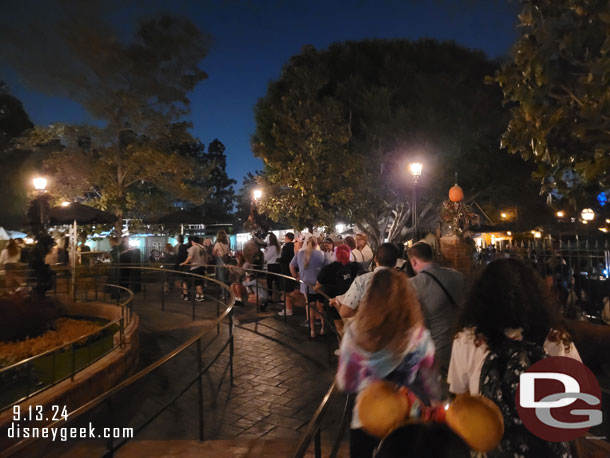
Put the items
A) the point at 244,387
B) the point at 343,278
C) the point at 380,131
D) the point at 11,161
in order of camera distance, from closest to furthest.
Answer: the point at 244,387
the point at 343,278
the point at 380,131
the point at 11,161

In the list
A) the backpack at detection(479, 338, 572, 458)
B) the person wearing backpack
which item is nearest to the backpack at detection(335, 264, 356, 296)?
the person wearing backpack

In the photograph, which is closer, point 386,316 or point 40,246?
point 386,316

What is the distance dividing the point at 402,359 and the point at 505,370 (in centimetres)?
53

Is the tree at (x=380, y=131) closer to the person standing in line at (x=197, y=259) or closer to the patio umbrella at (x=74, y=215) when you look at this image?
the person standing in line at (x=197, y=259)

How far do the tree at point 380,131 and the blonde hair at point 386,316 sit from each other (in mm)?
14570

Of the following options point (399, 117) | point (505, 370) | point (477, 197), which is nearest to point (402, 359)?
point (505, 370)

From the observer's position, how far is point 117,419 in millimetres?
4633

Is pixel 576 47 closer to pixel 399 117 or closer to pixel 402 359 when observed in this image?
pixel 402 359

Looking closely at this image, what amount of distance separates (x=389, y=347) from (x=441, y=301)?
127 centimetres

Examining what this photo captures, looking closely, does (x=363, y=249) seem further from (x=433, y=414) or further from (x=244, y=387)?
(x=433, y=414)

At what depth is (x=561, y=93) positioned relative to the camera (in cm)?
456

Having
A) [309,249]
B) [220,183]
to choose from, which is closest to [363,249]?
[309,249]

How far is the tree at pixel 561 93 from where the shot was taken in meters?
3.76

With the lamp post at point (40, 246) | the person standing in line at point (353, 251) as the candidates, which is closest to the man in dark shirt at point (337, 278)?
the person standing in line at point (353, 251)
